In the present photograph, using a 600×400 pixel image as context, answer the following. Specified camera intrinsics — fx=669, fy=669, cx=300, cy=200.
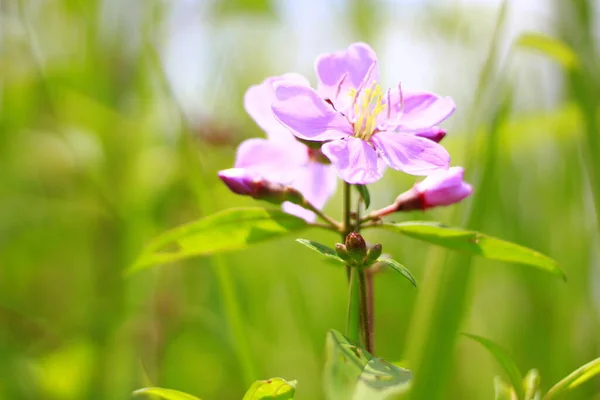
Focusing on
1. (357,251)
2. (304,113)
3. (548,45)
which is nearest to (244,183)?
(304,113)

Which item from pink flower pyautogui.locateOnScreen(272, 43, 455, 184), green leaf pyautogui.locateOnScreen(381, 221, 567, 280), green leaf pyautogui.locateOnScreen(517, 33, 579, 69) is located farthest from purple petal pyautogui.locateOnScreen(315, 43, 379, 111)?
green leaf pyautogui.locateOnScreen(517, 33, 579, 69)

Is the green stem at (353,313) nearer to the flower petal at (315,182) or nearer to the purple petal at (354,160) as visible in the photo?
the purple petal at (354,160)

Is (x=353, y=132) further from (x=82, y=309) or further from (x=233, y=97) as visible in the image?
(x=233, y=97)

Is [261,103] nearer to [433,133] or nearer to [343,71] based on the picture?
[343,71]

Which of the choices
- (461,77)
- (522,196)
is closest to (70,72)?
(461,77)

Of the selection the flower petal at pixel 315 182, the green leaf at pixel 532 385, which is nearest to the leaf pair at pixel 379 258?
the green leaf at pixel 532 385

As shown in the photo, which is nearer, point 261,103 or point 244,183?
point 244,183
